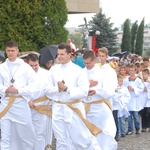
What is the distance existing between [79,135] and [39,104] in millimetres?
1676

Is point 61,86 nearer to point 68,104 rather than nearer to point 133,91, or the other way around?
point 68,104

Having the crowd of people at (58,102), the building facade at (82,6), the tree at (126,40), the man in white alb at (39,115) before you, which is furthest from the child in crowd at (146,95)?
the tree at (126,40)

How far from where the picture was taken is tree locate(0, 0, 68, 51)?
41.4 feet

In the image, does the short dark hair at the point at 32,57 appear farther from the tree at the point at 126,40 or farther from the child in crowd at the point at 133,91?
the tree at the point at 126,40

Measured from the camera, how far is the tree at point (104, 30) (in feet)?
133

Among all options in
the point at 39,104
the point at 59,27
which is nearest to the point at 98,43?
the point at 59,27

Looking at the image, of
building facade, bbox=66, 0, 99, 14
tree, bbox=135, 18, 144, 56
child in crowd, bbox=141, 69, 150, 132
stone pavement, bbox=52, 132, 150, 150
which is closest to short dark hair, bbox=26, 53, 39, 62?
stone pavement, bbox=52, 132, 150, 150

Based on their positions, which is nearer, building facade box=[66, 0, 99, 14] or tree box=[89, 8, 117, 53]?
building facade box=[66, 0, 99, 14]

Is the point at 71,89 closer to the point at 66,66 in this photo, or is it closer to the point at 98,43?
the point at 66,66

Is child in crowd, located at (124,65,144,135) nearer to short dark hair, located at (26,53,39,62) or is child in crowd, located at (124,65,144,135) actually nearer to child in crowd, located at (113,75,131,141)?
child in crowd, located at (113,75,131,141)

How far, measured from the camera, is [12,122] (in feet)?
26.1

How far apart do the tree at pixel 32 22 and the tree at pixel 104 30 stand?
26.8 metres

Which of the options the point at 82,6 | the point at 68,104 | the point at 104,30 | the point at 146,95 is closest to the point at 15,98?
the point at 68,104

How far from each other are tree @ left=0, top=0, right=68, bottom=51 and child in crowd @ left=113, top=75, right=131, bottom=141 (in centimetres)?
298
